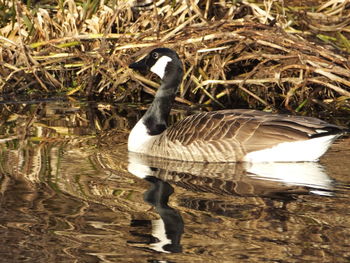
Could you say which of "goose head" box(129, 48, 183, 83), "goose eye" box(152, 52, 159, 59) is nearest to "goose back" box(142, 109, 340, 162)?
"goose head" box(129, 48, 183, 83)

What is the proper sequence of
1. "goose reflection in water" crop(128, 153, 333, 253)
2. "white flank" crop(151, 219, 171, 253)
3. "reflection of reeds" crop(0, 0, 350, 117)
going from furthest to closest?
"reflection of reeds" crop(0, 0, 350, 117), "goose reflection in water" crop(128, 153, 333, 253), "white flank" crop(151, 219, 171, 253)

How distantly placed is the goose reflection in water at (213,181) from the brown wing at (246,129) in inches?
9.5

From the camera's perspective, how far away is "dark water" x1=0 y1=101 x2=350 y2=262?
5.26 meters

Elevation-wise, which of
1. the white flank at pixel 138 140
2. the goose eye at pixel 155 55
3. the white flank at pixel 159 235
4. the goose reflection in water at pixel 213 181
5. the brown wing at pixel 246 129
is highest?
the goose eye at pixel 155 55

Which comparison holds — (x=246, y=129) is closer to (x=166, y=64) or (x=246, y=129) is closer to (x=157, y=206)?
(x=166, y=64)

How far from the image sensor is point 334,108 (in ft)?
35.1

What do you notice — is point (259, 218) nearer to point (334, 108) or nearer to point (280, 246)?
point (280, 246)

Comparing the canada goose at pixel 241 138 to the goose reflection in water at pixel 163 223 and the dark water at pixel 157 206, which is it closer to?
the dark water at pixel 157 206

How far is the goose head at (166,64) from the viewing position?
9.03 meters

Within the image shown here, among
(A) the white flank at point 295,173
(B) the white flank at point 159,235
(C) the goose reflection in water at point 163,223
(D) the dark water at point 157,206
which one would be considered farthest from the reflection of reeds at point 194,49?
(B) the white flank at point 159,235

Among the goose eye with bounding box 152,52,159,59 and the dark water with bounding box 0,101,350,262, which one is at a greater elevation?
the goose eye with bounding box 152,52,159,59

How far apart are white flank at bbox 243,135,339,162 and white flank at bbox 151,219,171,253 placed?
230 centimetres

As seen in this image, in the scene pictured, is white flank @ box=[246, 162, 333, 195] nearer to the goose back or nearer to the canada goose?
the canada goose

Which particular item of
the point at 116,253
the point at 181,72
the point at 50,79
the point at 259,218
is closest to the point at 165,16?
the point at 50,79
